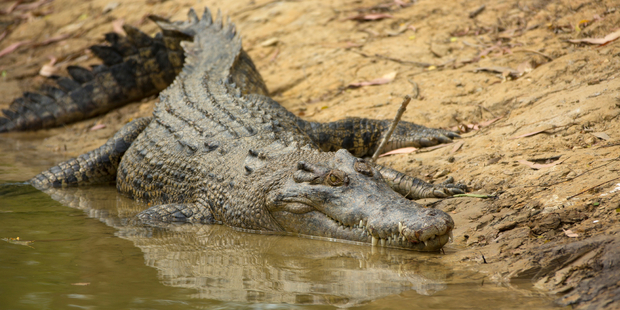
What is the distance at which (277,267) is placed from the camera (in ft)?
8.68

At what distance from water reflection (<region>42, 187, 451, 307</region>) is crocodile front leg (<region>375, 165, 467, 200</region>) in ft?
2.81

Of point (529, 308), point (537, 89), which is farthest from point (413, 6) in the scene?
point (529, 308)

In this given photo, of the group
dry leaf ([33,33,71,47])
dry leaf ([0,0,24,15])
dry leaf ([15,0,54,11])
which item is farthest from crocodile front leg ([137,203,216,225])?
dry leaf ([0,0,24,15])

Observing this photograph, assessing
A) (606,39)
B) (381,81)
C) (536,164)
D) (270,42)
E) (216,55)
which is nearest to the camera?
(536,164)

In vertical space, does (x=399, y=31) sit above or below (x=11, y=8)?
below

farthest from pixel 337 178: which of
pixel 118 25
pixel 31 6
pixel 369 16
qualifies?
pixel 31 6

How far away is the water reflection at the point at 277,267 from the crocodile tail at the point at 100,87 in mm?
4507

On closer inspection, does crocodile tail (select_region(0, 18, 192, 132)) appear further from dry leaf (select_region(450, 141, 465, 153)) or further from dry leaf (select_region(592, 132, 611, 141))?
dry leaf (select_region(592, 132, 611, 141))

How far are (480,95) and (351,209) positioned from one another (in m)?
2.85

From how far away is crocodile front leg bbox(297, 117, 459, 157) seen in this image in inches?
190

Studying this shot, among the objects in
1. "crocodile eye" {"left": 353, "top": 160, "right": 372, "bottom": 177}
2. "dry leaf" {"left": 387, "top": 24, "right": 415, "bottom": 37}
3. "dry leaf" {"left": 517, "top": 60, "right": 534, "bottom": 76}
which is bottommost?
"dry leaf" {"left": 517, "top": 60, "right": 534, "bottom": 76}

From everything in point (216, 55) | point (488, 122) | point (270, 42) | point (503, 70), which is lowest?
point (488, 122)

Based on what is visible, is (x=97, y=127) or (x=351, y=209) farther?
(x=97, y=127)

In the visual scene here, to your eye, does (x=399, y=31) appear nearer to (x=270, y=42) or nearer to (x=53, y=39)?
(x=270, y=42)
